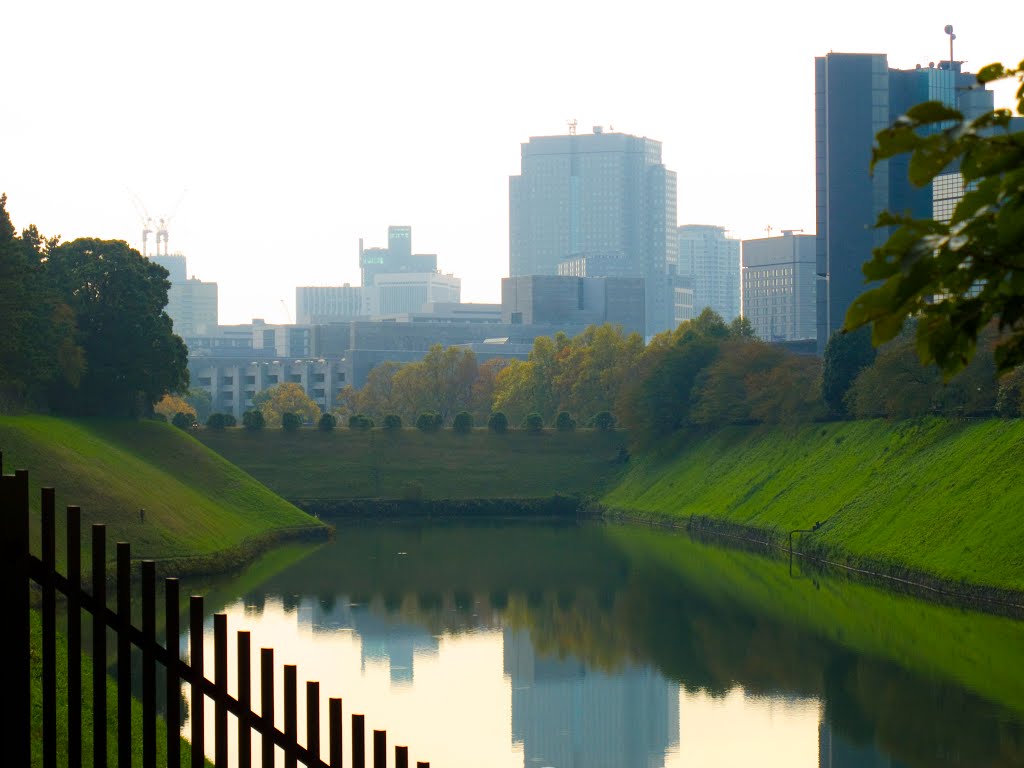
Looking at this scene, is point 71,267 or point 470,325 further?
point 470,325

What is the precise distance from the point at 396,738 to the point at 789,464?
40.3m

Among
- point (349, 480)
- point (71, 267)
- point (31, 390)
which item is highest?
point (71, 267)

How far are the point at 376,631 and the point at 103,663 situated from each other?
95.1 ft

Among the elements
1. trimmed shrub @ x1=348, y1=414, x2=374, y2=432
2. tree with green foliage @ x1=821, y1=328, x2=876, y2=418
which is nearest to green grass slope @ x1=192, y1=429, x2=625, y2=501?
trimmed shrub @ x1=348, y1=414, x2=374, y2=432

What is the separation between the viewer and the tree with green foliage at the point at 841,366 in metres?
63.3

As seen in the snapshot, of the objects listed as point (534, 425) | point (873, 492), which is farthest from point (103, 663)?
point (534, 425)

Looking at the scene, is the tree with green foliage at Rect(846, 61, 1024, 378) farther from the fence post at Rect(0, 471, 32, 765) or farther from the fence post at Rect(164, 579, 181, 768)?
the fence post at Rect(0, 471, 32, 765)

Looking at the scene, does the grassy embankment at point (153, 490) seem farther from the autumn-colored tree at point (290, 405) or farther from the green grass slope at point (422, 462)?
the autumn-colored tree at point (290, 405)

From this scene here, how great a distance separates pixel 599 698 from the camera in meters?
29.2

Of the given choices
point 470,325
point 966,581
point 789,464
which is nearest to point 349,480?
point 789,464

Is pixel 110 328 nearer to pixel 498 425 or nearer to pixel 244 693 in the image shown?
pixel 498 425

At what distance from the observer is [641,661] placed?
32.8m

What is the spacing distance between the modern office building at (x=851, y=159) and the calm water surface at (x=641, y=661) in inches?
1521

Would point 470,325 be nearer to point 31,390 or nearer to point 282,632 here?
point 31,390
